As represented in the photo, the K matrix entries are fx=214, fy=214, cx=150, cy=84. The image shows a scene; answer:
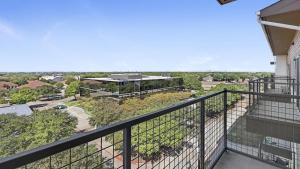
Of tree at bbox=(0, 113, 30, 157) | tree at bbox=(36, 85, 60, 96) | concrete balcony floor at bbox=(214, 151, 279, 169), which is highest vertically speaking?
concrete balcony floor at bbox=(214, 151, 279, 169)

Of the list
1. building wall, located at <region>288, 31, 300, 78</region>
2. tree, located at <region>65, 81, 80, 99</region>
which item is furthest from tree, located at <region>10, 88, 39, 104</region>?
building wall, located at <region>288, 31, 300, 78</region>

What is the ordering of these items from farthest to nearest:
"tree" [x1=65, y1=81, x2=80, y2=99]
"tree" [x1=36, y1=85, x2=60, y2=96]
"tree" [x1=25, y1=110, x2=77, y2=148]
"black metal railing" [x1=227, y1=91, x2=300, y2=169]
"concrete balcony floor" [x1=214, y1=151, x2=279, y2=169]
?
"tree" [x1=36, y1=85, x2=60, y2=96], "tree" [x1=65, y1=81, x2=80, y2=99], "tree" [x1=25, y1=110, x2=77, y2=148], "black metal railing" [x1=227, y1=91, x2=300, y2=169], "concrete balcony floor" [x1=214, y1=151, x2=279, y2=169]

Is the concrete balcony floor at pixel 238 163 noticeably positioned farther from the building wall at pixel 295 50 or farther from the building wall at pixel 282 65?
the building wall at pixel 282 65

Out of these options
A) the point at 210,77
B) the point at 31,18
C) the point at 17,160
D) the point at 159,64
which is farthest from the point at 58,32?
the point at 210,77

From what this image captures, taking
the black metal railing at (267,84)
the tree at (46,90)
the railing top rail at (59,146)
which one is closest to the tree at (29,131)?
the black metal railing at (267,84)

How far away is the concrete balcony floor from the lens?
249cm

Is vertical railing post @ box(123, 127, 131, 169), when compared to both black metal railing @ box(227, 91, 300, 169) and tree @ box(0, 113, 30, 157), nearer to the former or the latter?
black metal railing @ box(227, 91, 300, 169)

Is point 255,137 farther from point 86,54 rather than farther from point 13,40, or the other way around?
point 86,54

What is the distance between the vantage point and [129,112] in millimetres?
21672

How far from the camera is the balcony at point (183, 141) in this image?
89cm

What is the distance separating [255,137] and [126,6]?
16.9 metres

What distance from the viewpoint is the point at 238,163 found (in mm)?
2588

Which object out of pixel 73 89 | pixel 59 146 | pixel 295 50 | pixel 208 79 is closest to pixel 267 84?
pixel 295 50

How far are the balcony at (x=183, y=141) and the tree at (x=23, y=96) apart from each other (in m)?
36.1
